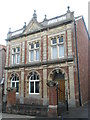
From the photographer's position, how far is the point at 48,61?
13.4 metres

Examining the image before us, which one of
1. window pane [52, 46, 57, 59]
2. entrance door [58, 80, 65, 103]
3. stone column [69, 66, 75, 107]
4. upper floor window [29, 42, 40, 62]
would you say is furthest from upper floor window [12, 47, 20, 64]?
stone column [69, 66, 75, 107]

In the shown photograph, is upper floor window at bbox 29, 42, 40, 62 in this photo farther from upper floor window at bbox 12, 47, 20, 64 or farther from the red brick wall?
the red brick wall

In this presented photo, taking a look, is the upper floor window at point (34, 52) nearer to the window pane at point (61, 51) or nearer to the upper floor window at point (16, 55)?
the upper floor window at point (16, 55)

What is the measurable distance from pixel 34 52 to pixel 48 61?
2.45 m

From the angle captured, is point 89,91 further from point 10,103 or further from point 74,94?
point 10,103

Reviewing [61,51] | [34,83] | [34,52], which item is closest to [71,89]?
[61,51]

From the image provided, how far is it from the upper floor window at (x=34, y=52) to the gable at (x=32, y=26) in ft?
5.80

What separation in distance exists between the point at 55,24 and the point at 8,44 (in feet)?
24.0

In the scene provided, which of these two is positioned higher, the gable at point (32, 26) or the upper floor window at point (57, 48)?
the gable at point (32, 26)

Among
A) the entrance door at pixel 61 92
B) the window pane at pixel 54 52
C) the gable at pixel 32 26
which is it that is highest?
the gable at pixel 32 26

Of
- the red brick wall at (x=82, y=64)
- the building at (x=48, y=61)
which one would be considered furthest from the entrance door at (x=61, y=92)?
the red brick wall at (x=82, y=64)

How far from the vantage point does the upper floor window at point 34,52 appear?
586 inches

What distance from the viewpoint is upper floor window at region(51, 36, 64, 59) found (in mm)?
13266

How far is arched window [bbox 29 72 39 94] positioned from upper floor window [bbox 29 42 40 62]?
5.69 feet
